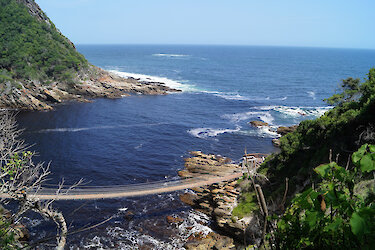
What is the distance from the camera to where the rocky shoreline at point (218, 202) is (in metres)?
18.8

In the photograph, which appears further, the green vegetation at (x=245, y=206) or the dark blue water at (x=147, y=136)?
the dark blue water at (x=147, y=136)

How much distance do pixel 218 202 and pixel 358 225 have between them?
21665 millimetres

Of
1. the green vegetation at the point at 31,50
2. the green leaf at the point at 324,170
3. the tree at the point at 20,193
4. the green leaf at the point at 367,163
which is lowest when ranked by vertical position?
the tree at the point at 20,193

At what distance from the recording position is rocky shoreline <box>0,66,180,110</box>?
50.7 m

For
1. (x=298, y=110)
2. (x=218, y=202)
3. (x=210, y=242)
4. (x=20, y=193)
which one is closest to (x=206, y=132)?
(x=218, y=202)

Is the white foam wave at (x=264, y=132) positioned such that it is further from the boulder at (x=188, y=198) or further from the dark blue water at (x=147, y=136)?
the boulder at (x=188, y=198)

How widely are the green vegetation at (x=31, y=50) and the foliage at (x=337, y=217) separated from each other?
5961 cm

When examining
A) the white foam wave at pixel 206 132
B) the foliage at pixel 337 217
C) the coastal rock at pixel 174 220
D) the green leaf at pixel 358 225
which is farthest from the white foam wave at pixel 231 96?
the green leaf at pixel 358 225

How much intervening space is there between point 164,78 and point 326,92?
49.2 meters

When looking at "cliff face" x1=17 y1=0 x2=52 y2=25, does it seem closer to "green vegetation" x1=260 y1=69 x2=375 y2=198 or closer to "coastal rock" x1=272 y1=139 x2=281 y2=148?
"coastal rock" x1=272 y1=139 x2=281 y2=148

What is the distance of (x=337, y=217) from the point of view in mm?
2887

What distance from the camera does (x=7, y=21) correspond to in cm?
6769

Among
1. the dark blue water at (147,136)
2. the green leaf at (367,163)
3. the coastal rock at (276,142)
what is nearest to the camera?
the green leaf at (367,163)

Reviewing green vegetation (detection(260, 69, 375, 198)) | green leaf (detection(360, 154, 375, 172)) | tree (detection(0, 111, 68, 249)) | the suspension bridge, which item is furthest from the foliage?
the suspension bridge
